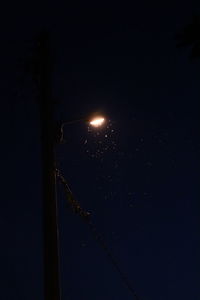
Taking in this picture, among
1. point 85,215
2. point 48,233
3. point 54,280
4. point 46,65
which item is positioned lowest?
point 54,280

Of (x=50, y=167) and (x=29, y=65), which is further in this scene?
(x=29, y=65)

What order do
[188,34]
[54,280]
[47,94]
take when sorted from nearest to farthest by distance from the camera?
[54,280] < [47,94] < [188,34]

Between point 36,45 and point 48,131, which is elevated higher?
point 36,45

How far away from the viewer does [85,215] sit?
738 cm

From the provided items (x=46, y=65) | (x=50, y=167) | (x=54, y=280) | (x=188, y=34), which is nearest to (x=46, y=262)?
(x=54, y=280)

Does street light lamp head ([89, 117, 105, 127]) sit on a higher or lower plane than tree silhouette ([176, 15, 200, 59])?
lower

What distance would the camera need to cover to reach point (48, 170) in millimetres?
5477

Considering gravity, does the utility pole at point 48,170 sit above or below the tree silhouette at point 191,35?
below

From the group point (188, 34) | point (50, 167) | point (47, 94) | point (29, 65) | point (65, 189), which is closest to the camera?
point (50, 167)

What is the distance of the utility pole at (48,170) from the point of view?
16.6ft

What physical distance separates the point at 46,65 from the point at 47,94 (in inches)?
20.7

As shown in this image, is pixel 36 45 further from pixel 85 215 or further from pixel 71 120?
pixel 85 215

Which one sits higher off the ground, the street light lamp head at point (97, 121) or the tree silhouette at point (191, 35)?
the tree silhouette at point (191, 35)

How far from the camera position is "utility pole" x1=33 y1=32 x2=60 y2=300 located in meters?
5.05
